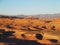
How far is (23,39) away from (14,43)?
0.97m

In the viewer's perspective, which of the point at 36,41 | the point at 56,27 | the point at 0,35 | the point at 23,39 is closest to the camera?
the point at 36,41

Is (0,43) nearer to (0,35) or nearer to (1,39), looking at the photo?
(1,39)

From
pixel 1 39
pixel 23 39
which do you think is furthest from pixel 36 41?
pixel 1 39

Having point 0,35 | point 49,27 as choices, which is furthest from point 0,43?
point 49,27

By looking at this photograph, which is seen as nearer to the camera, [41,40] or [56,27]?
[41,40]

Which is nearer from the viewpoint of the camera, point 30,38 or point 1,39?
point 30,38

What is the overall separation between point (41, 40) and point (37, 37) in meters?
0.52

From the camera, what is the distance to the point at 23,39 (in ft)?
42.8

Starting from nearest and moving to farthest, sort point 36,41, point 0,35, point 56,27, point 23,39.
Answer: point 36,41
point 23,39
point 0,35
point 56,27

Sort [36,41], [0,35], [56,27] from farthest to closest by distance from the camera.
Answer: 1. [56,27]
2. [0,35]
3. [36,41]

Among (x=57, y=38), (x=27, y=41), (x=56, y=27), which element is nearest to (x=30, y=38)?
(x=27, y=41)

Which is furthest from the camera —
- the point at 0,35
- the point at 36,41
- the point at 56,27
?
the point at 56,27

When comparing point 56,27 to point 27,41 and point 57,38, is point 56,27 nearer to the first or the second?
point 57,38

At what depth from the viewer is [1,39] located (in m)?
13.8
